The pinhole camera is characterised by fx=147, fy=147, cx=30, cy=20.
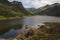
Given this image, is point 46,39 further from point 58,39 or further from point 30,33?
point 30,33

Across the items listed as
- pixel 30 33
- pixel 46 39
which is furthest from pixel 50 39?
pixel 30 33

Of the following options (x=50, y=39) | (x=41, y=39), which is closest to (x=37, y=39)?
(x=41, y=39)

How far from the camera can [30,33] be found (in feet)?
167

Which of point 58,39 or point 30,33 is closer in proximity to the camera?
point 58,39

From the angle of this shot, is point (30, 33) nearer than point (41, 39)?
No

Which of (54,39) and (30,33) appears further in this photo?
(30,33)

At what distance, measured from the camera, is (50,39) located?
35250 millimetres

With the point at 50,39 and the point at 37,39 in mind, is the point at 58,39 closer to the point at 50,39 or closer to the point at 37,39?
the point at 50,39

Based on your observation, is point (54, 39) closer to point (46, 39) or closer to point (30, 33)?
point (46, 39)

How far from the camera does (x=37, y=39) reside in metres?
36.7

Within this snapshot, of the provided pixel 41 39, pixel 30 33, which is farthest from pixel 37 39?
pixel 30 33

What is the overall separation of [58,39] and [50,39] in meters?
2.67

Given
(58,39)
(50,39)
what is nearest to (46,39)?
(50,39)

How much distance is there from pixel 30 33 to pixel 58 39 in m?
15.8
